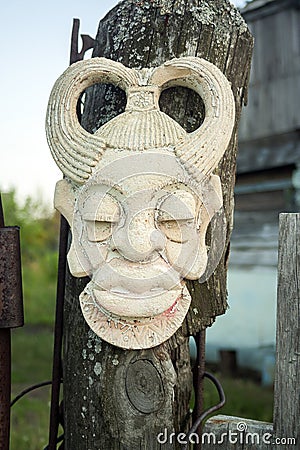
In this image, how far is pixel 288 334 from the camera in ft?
5.44

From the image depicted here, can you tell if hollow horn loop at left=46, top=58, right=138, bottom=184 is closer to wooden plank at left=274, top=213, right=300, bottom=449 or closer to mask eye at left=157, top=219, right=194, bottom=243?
mask eye at left=157, top=219, right=194, bottom=243

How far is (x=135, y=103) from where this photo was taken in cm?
161

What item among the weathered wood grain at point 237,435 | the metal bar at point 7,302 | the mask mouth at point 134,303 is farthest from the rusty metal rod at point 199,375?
the metal bar at point 7,302

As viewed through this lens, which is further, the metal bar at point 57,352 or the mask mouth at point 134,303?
the metal bar at point 57,352

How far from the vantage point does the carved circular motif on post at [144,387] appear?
1.60m

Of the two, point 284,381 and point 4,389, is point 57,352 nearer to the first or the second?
point 4,389

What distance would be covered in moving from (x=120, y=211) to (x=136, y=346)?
0.34 metres

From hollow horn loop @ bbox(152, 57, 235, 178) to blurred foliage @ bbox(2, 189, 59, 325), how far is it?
5773 millimetres

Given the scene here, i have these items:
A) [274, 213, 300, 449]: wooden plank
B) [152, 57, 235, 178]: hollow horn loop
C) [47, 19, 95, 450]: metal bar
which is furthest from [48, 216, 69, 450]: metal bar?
[274, 213, 300, 449]: wooden plank

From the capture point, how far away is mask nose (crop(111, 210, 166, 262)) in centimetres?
147

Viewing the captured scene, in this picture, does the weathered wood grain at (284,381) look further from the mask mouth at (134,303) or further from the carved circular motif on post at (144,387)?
the mask mouth at (134,303)

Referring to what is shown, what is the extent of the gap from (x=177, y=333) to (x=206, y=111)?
58 centimetres

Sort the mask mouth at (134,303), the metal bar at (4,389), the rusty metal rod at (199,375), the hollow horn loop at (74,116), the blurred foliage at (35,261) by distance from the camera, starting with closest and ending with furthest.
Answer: the mask mouth at (134,303)
the hollow horn loop at (74,116)
the rusty metal rod at (199,375)
the metal bar at (4,389)
the blurred foliage at (35,261)

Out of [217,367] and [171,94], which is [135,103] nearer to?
[171,94]
